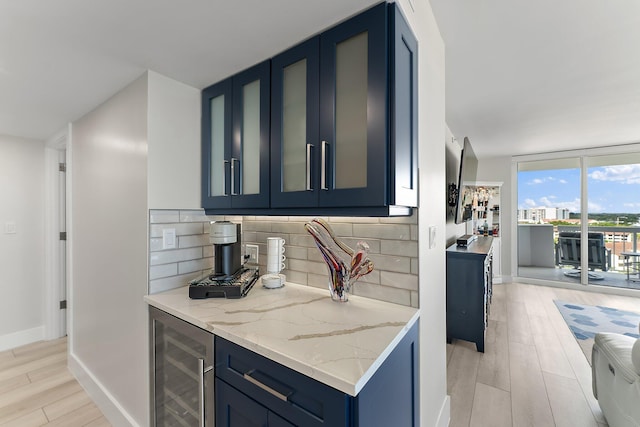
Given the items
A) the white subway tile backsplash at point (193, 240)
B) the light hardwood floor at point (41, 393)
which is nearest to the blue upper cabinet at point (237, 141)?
the white subway tile backsplash at point (193, 240)

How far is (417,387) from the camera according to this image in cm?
127

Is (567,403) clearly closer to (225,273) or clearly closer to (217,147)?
(225,273)

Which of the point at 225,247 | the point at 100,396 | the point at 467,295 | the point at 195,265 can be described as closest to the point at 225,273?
the point at 225,247

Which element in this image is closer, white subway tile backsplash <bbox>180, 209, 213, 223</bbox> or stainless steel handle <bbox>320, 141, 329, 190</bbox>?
stainless steel handle <bbox>320, 141, 329, 190</bbox>

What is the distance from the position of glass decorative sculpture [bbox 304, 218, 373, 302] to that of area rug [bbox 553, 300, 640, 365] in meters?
2.87

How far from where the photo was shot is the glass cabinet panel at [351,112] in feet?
3.70

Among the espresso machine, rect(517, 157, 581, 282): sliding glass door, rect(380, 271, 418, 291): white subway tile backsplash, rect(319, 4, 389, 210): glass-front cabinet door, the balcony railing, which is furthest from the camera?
rect(517, 157, 581, 282): sliding glass door

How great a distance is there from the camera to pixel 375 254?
1418 millimetres

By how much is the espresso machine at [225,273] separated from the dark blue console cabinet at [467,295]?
2071mm

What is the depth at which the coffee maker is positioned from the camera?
155 cm

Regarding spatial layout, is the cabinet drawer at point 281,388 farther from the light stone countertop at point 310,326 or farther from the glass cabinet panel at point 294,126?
the glass cabinet panel at point 294,126

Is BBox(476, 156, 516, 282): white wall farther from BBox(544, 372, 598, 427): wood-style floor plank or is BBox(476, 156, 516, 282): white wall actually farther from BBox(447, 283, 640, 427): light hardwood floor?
BBox(544, 372, 598, 427): wood-style floor plank

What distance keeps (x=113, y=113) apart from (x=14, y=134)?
1.90 metres

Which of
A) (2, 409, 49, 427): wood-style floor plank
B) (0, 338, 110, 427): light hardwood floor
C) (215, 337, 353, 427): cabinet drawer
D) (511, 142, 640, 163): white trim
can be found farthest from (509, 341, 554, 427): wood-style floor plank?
(511, 142, 640, 163): white trim
